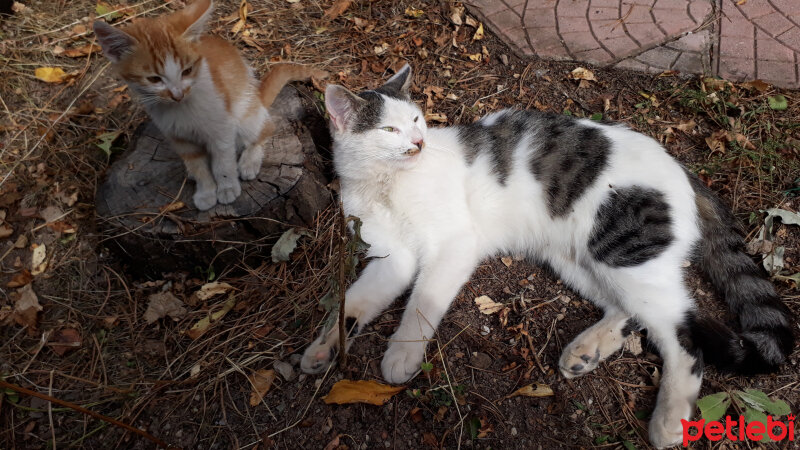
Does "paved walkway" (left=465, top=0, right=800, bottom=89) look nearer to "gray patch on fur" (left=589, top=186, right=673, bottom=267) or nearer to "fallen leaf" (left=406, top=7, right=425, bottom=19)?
"fallen leaf" (left=406, top=7, right=425, bottom=19)

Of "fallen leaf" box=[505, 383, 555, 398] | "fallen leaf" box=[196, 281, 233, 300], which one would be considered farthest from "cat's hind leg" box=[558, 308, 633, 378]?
"fallen leaf" box=[196, 281, 233, 300]

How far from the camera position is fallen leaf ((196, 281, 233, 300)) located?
247cm

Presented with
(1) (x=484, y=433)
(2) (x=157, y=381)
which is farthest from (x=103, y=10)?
(1) (x=484, y=433)

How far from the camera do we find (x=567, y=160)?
2486 mm

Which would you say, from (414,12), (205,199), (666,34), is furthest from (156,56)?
(666,34)

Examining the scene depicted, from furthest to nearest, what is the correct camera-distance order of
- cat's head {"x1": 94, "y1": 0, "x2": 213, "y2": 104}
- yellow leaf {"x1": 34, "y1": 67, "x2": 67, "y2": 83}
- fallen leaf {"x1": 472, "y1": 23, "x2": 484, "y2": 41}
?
fallen leaf {"x1": 472, "y1": 23, "x2": 484, "y2": 41} < yellow leaf {"x1": 34, "y1": 67, "x2": 67, "y2": 83} < cat's head {"x1": 94, "y1": 0, "x2": 213, "y2": 104}

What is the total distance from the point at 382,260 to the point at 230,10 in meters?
2.84

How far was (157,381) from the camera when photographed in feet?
7.04

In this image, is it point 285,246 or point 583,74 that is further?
point 583,74

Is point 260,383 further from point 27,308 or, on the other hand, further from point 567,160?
point 567,160

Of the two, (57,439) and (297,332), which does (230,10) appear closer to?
(297,332)

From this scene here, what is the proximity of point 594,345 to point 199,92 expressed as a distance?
2.20 metres

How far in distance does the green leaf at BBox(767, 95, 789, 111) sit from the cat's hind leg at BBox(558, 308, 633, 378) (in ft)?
6.48

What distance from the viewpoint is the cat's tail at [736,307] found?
202cm
